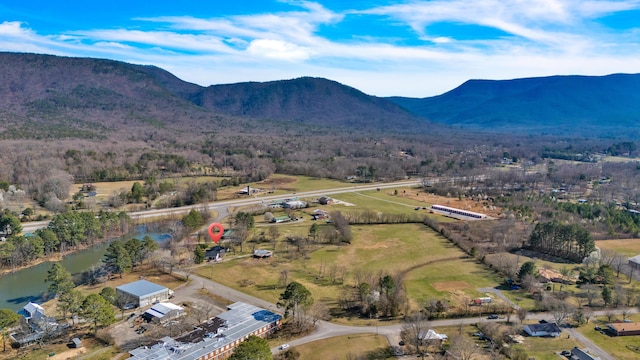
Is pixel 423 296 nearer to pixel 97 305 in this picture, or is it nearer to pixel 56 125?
pixel 97 305

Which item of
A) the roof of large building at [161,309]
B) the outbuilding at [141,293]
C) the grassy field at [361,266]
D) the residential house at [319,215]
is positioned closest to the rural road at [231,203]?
the residential house at [319,215]

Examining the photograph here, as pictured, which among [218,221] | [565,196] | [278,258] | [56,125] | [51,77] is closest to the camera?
[278,258]

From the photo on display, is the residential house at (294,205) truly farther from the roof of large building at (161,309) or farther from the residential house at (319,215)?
the roof of large building at (161,309)

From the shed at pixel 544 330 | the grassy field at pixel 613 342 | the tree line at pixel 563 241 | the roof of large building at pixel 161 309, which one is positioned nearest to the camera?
the grassy field at pixel 613 342

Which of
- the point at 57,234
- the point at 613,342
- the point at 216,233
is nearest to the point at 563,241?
the point at 613,342

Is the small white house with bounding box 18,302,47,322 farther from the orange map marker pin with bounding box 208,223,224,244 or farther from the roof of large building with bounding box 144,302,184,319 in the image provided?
the orange map marker pin with bounding box 208,223,224,244

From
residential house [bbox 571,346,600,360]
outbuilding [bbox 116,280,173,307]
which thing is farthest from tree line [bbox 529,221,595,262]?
outbuilding [bbox 116,280,173,307]

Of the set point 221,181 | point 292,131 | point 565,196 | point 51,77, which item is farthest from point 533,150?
point 51,77
